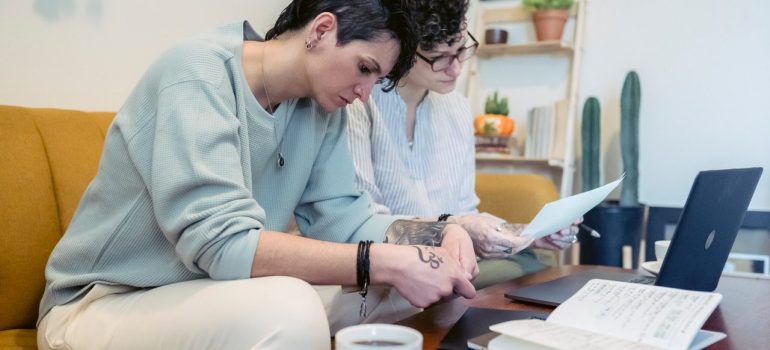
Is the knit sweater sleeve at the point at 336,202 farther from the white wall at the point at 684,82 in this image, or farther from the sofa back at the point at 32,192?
the white wall at the point at 684,82

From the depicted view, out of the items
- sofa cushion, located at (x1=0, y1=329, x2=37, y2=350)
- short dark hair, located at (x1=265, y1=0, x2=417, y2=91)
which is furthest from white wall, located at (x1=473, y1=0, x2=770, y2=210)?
sofa cushion, located at (x1=0, y1=329, x2=37, y2=350)

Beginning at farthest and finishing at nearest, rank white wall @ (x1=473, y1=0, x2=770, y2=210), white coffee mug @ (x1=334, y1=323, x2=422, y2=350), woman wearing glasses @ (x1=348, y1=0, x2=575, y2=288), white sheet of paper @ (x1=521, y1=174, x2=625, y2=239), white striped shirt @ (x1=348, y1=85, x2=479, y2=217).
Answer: white wall @ (x1=473, y1=0, x2=770, y2=210) < white striped shirt @ (x1=348, y1=85, x2=479, y2=217) < woman wearing glasses @ (x1=348, y1=0, x2=575, y2=288) < white sheet of paper @ (x1=521, y1=174, x2=625, y2=239) < white coffee mug @ (x1=334, y1=323, x2=422, y2=350)

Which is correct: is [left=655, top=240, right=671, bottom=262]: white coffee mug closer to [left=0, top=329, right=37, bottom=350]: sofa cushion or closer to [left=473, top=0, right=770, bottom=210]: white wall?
[left=0, top=329, right=37, bottom=350]: sofa cushion

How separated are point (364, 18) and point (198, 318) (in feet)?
→ 1.72

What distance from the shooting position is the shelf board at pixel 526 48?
2734 mm

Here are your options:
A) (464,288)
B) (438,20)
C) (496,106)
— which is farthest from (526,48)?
(464,288)

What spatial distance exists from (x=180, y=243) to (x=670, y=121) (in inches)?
90.7

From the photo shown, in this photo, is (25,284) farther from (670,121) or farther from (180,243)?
(670,121)

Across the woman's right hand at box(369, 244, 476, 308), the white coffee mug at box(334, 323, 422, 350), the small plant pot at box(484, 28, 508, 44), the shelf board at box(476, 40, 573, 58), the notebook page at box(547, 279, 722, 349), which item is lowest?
the woman's right hand at box(369, 244, 476, 308)

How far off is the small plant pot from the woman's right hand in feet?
6.87

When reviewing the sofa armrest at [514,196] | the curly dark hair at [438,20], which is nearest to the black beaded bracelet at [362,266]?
the curly dark hair at [438,20]

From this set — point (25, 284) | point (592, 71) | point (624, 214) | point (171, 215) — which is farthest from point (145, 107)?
point (592, 71)

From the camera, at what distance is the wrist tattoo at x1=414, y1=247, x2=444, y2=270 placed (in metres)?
0.92

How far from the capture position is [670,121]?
2.66m
